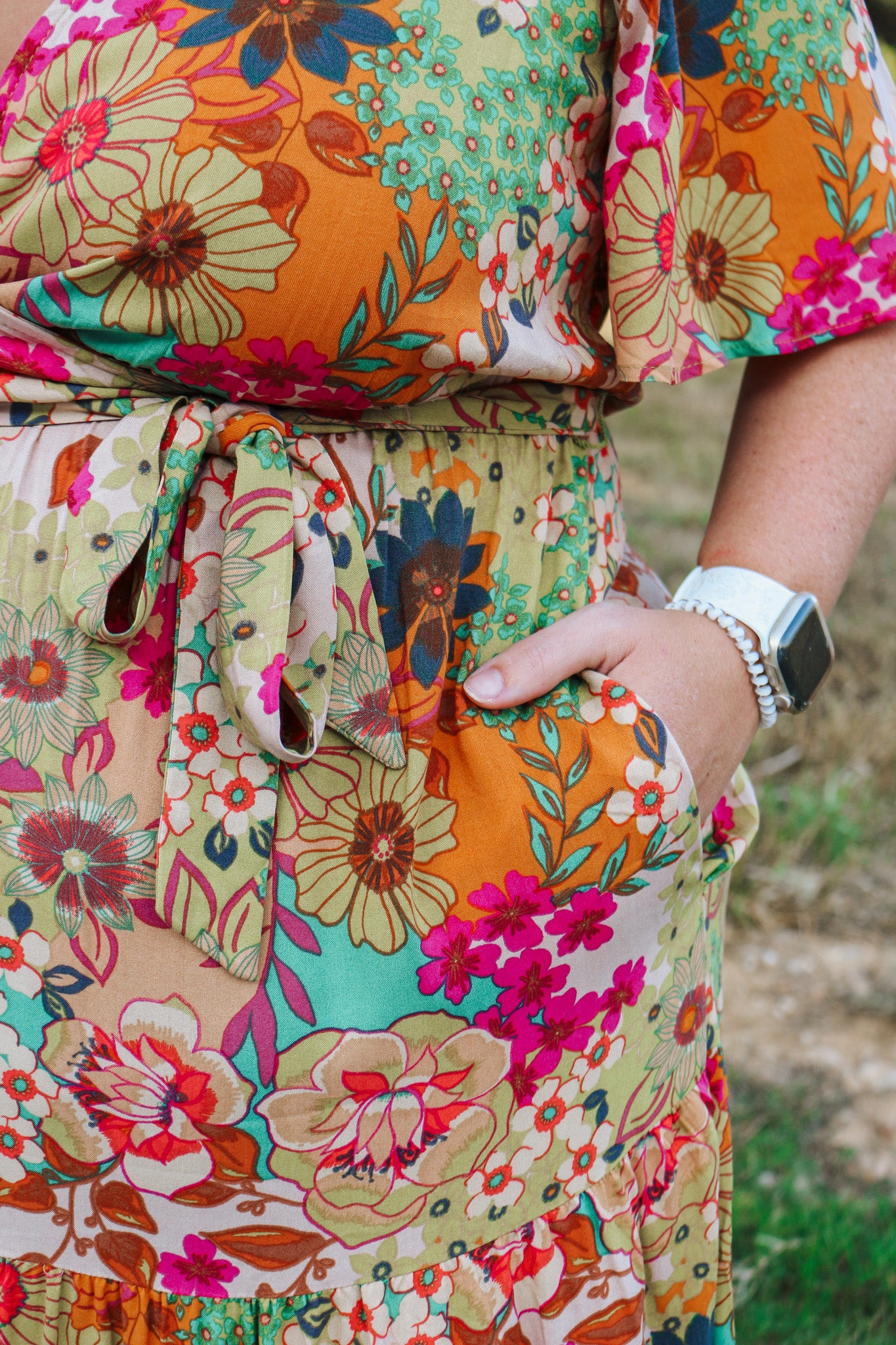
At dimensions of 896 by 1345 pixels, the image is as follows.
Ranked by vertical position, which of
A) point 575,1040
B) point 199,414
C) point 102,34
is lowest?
point 575,1040

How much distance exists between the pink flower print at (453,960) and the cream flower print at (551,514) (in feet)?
1.13

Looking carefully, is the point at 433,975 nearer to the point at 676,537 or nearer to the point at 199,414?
the point at 199,414

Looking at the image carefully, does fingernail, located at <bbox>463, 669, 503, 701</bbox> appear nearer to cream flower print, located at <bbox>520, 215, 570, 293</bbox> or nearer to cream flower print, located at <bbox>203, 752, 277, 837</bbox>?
cream flower print, located at <bbox>203, 752, 277, 837</bbox>

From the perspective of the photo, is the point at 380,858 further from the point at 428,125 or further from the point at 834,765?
the point at 834,765

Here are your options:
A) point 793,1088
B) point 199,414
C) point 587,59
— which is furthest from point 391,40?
point 793,1088

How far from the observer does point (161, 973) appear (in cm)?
74

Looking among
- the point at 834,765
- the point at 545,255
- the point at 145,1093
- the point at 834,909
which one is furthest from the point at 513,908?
the point at 834,765

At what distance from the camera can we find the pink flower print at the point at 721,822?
1071 mm

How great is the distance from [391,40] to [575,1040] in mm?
775

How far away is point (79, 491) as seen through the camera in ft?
2.51

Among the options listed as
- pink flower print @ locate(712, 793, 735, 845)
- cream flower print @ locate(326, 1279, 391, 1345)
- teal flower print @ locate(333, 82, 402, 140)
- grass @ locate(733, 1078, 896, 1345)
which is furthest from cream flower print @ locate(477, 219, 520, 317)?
grass @ locate(733, 1078, 896, 1345)

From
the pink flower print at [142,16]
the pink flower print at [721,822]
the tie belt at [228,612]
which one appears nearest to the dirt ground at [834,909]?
the pink flower print at [721,822]

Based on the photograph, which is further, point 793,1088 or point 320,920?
point 793,1088

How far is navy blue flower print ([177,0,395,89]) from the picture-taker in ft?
2.38
